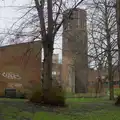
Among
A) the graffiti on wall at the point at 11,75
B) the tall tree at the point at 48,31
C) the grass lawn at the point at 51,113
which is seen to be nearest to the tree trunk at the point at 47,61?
the tall tree at the point at 48,31

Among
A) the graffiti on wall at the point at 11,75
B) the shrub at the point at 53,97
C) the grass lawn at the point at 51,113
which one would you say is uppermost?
the graffiti on wall at the point at 11,75

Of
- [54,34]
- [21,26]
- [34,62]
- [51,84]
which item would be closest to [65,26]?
[54,34]

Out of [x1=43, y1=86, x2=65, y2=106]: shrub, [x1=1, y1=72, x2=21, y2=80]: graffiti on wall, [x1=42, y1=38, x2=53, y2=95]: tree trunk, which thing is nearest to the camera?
[x1=43, y1=86, x2=65, y2=106]: shrub

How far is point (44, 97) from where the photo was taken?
836 inches

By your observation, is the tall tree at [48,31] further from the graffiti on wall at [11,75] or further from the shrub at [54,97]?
the graffiti on wall at [11,75]

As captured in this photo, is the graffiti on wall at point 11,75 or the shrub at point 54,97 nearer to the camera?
the shrub at point 54,97

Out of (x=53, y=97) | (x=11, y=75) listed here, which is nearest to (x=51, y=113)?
(x=53, y=97)

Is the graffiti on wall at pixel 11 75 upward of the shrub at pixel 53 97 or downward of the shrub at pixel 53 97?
upward

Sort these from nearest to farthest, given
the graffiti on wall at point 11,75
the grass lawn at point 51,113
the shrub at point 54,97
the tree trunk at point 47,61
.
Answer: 1. the grass lawn at point 51,113
2. the shrub at point 54,97
3. the tree trunk at point 47,61
4. the graffiti on wall at point 11,75

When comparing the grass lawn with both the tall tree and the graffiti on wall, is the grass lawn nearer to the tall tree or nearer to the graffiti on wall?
the tall tree

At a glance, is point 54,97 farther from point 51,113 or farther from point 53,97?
point 51,113

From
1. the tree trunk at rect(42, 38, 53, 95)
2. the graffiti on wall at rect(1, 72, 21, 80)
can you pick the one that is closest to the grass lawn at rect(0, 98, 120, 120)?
the tree trunk at rect(42, 38, 53, 95)

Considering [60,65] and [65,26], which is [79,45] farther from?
[60,65]

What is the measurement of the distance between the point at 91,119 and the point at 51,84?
8.26m
